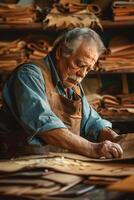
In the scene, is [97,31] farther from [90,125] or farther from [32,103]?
[32,103]

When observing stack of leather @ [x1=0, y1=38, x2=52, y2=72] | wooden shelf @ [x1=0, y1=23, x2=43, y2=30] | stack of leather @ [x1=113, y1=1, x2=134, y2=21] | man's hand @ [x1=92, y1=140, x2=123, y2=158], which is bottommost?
stack of leather @ [x1=0, y1=38, x2=52, y2=72]

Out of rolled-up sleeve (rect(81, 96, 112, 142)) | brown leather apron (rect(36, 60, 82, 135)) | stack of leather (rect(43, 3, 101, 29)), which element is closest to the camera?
brown leather apron (rect(36, 60, 82, 135))

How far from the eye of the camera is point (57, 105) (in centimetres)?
267

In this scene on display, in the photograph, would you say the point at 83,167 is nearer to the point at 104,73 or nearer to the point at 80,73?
the point at 80,73

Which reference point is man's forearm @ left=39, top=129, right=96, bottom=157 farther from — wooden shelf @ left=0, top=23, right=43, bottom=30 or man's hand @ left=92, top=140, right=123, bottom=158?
wooden shelf @ left=0, top=23, right=43, bottom=30

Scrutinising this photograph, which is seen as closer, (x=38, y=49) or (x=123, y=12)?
(x=123, y=12)

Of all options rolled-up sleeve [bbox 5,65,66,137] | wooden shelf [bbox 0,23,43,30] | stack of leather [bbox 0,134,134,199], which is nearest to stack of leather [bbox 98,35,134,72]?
wooden shelf [bbox 0,23,43,30]

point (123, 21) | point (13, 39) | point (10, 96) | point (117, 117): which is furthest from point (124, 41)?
point (10, 96)

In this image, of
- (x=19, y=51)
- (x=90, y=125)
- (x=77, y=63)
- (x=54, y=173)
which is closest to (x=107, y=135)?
(x=90, y=125)

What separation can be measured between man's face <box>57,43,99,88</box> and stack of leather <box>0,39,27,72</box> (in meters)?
1.54

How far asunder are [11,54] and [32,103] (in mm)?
1949

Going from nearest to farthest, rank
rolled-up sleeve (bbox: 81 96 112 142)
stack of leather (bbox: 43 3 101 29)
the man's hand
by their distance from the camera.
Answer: the man's hand
rolled-up sleeve (bbox: 81 96 112 142)
stack of leather (bbox: 43 3 101 29)

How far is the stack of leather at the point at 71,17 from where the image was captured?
4.14 m

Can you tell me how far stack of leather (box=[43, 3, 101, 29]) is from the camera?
13.6 ft
